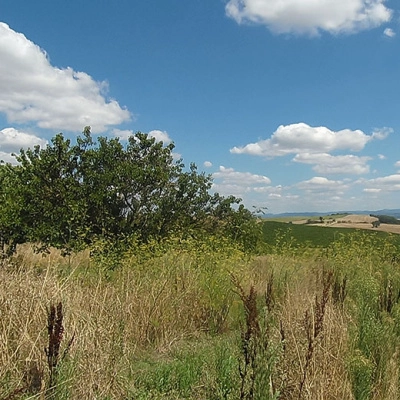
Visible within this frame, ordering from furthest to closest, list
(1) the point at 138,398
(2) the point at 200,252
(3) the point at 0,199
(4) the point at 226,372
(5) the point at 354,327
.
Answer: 1. (3) the point at 0,199
2. (2) the point at 200,252
3. (5) the point at 354,327
4. (4) the point at 226,372
5. (1) the point at 138,398

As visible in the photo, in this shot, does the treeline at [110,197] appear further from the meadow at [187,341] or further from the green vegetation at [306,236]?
the meadow at [187,341]

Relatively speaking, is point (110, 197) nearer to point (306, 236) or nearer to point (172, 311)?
point (172, 311)

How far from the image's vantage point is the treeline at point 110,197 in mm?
12258

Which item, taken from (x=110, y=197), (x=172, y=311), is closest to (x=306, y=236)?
(x=110, y=197)

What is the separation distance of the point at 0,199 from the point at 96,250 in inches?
173

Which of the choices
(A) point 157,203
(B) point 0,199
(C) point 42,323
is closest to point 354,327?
(C) point 42,323

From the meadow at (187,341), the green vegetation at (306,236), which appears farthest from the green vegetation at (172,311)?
the green vegetation at (306,236)

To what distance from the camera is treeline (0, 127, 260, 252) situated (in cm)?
1226

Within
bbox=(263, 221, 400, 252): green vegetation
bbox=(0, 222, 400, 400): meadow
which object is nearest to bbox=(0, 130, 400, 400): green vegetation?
bbox=(0, 222, 400, 400): meadow

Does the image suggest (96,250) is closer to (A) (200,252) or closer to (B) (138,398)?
(A) (200,252)

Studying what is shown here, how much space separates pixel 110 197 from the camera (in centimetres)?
1242

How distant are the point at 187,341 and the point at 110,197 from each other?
722 centimetres

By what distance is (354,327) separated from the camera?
4.53 meters

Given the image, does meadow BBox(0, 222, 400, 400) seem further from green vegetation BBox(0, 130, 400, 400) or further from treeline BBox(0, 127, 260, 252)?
treeline BBox(0, 127, 260, 252)
